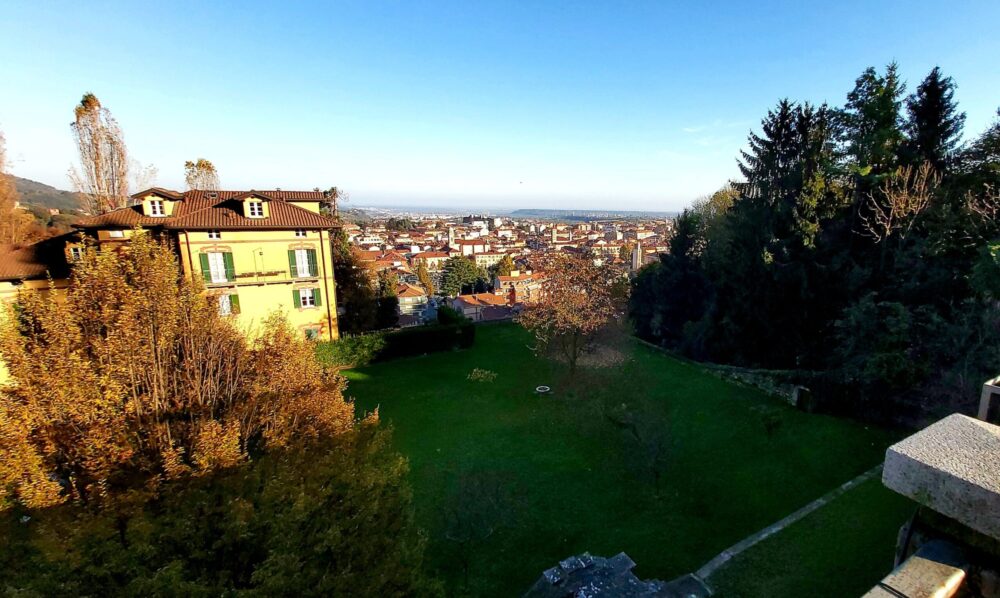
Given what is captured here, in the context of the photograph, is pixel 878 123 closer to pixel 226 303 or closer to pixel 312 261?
pixel 312 261

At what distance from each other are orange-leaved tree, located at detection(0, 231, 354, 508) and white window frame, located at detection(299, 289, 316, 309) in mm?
15091

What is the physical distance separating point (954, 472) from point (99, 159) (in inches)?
1483

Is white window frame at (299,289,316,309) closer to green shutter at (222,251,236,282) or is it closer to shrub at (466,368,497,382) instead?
green shutter at (222,251,236,282)

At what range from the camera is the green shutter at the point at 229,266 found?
805 inches

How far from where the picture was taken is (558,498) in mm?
11938

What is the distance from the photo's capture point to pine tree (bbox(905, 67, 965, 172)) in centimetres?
1689

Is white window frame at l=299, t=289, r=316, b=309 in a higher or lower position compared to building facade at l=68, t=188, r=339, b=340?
lower

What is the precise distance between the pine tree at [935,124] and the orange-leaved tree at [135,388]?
22.6m

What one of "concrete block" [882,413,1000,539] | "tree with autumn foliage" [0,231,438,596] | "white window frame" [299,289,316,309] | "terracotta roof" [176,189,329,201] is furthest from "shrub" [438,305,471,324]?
"concrete block" [882,413,1000,539]

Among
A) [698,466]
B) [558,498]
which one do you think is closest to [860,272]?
[698,466]

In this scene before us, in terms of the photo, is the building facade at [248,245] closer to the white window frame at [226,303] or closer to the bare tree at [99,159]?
the white window frame at [226,303]

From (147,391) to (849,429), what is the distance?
18.1 meters

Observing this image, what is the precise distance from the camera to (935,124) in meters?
17.2

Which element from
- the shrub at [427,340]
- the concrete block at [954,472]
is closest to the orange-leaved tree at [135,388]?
the concrete block at [954,472]
